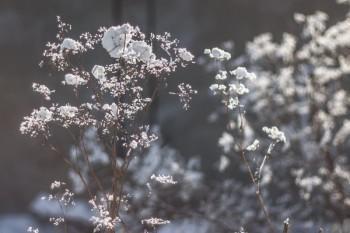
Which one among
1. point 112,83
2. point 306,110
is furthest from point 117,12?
point 112,83

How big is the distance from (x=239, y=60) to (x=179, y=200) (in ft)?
9.24

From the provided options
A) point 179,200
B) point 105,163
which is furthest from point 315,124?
point 105,163

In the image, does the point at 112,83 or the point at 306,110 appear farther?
the point at 306,110

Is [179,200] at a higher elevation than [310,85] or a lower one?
lower

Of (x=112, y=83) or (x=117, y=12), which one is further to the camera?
(x=117, y=12)

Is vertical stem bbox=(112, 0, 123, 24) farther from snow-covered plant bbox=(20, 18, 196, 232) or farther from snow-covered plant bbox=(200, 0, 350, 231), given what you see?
snow-covered plant bbox=(20, 18, 196, 232)

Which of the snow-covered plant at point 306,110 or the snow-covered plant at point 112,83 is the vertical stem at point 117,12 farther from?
the snow-covered plant at point 112,83

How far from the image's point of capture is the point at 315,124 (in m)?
11.1

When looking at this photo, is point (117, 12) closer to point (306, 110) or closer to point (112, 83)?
point (306, 110)

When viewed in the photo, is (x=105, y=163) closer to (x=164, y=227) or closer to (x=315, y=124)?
(x=164, y=227)

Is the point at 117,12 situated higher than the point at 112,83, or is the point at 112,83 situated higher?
the point at 117,12

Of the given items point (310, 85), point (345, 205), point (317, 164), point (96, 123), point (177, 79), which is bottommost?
point (96, 123)

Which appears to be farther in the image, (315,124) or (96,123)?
(315,124)

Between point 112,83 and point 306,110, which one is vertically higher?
point 306,110
